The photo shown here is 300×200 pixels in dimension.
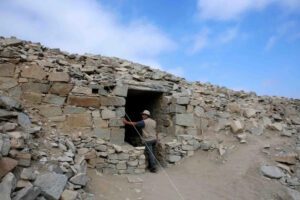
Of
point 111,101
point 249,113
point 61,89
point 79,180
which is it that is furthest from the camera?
point 249,113

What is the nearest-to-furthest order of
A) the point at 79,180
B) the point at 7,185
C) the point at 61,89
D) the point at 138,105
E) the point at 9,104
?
the point at 7,185, the point at 79,180, the point at 9,104, the point at 61,89, the point at 138,105

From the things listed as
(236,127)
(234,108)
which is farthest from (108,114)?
(234,108)

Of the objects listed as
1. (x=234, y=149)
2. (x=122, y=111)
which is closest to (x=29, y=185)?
(x=122, y=111)

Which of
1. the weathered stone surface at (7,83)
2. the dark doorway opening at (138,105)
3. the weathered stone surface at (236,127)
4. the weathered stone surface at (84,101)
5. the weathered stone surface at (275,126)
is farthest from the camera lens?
the dark doorway opening at (138,105)

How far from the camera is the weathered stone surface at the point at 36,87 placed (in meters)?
4.80

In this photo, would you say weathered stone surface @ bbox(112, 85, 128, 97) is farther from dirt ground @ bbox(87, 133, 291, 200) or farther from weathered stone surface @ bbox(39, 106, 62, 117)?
dirt ground @ bbox(87, 133, 291, 200)

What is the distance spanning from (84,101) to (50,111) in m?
0.85

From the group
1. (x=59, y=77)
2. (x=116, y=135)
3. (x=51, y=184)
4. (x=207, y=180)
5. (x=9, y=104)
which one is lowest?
(x=207, y=180)

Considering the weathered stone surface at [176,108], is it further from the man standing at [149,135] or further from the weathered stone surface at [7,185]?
the weathered stone surface at [7,185]

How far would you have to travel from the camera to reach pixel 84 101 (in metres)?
5.23

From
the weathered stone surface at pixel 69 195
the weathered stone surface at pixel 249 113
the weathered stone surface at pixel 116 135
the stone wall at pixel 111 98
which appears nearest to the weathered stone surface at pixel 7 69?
the stone wall at pixel 111 98

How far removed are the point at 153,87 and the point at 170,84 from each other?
33.1 inches

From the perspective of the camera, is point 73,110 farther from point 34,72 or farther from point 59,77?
point 34,72

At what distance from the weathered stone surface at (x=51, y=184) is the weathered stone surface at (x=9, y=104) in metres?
1.77
